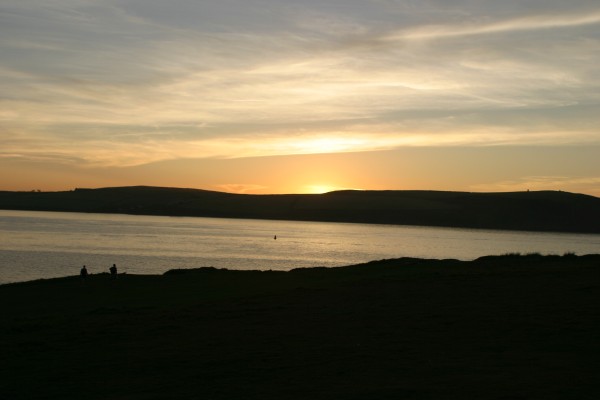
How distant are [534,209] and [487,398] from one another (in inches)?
7001

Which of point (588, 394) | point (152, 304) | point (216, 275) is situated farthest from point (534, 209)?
point (588, 394)

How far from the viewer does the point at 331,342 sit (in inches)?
733

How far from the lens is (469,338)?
59.8 feet

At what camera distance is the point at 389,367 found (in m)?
15.5

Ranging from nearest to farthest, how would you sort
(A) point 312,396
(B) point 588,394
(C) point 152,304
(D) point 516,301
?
1. (B) point 588,394
2. (A) point 312,396
3. (D) point 516,301
4. (C) point 152,304

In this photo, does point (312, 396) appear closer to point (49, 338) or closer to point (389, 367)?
point (389, 367)

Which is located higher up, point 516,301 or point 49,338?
point 516,301

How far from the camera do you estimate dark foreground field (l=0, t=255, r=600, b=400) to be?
14266 millimetres

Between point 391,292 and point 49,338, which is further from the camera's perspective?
point 391,292

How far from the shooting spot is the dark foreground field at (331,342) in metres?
14.3

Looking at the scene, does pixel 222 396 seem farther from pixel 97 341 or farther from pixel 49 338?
pixel 49 338

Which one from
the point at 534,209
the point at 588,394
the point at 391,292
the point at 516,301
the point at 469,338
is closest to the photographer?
the point at 588,394

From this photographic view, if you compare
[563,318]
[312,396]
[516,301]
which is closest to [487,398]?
[312,396]

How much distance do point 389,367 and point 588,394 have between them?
425cm
